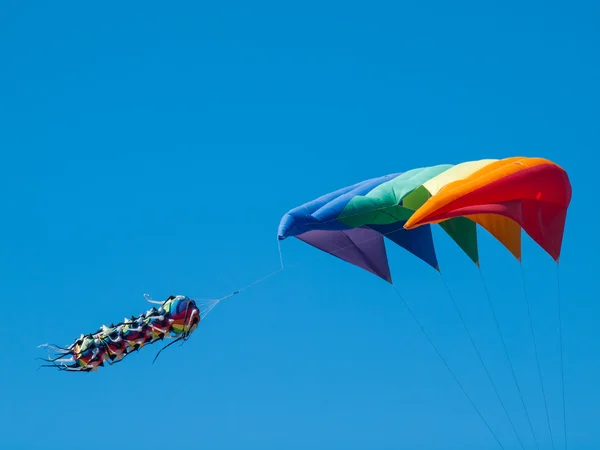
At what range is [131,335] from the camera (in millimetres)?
26188

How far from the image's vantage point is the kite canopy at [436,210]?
93.2 ft

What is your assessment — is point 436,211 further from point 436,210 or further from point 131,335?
point 131,335

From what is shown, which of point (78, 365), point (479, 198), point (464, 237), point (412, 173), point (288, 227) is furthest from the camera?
point (464, 237)

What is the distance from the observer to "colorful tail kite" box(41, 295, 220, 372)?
25.8m

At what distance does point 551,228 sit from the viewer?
3052 cm

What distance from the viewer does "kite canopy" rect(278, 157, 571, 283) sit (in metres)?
28.4

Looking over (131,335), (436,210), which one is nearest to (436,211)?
(436,210)

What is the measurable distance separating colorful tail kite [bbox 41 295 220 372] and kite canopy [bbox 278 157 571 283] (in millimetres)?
4585

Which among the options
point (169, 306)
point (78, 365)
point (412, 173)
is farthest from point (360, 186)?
point (78, 365)

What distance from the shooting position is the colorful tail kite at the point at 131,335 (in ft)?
84.5

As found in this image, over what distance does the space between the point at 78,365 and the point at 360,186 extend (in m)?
11.4

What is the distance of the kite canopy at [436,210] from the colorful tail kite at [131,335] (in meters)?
4.58

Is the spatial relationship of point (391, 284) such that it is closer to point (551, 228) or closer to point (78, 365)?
point (551, 228)

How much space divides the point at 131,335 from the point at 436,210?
29.7 ft
